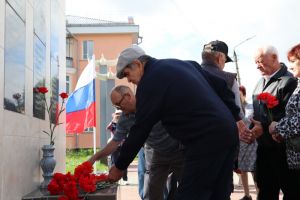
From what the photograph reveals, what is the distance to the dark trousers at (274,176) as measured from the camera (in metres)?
4.30

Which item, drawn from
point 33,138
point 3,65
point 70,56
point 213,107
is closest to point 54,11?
point 33,138

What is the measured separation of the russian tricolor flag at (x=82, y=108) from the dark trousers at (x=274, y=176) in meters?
6.39

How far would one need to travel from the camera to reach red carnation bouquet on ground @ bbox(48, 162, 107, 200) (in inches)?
158

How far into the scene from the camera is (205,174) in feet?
9.62

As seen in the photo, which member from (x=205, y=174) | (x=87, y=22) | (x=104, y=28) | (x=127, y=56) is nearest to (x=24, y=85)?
(x=127, y=56)

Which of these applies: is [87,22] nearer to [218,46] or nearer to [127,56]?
[218,46]

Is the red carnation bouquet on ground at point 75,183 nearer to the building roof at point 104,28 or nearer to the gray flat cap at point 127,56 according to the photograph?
the gray flat cap at point 127,56

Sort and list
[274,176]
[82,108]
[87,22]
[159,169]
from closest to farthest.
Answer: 1. [274,176]
2. [159,169]
3. [82,108]
4. [87,22]

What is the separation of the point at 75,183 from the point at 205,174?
1.52m

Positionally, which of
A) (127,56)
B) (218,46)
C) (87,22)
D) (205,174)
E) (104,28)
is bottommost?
(205,174)

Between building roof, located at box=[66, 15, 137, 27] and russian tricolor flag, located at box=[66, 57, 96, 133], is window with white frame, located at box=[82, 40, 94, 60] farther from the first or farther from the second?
russian tricolor flag, located at box=[66, 57, 96, 133]

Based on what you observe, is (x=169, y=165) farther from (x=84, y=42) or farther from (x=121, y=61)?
(x=84, y=42)

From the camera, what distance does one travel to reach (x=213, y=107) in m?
3.01

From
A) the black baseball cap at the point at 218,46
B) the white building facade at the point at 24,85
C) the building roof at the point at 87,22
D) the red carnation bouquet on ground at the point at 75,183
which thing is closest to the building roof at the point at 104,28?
the building roof at the point at 87,22
